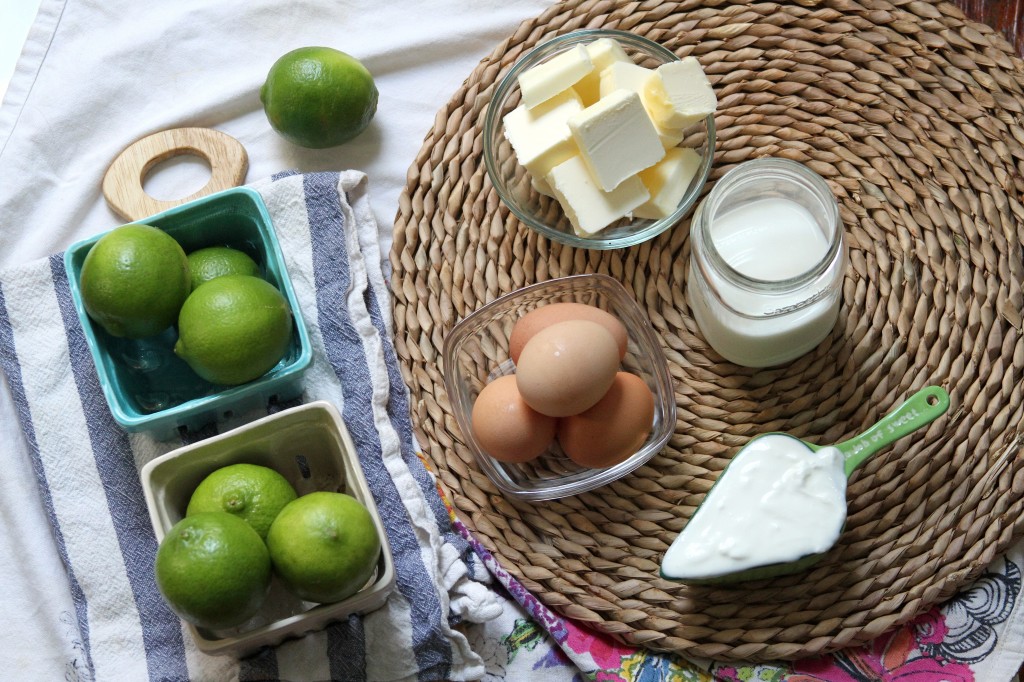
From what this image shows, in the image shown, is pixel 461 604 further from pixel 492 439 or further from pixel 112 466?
pixel 112 466

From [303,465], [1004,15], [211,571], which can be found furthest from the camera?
[1004,15]

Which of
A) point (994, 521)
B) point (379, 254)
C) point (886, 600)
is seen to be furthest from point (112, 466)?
point (994, 521)

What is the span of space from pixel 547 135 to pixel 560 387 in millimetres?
290

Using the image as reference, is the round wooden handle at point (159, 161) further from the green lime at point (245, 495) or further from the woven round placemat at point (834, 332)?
the green lime at point (245, 495)

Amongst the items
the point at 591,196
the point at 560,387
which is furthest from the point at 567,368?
the point at 591,196

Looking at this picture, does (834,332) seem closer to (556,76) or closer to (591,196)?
(591,196)

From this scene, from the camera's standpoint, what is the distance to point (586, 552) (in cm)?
112

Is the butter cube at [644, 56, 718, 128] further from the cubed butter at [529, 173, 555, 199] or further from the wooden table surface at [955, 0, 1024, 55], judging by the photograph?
the wooden table surface at [955, 0, 1024, 55]

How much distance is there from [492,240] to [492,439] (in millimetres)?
259

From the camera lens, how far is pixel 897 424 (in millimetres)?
1027

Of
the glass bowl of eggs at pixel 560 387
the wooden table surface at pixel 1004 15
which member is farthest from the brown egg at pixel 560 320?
the wooden table surface at pixel 1004 15

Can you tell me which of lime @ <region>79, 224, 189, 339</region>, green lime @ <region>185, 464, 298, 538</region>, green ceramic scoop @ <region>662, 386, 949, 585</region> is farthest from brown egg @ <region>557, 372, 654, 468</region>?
lime @ <region>79, 224, 189, 339</region>

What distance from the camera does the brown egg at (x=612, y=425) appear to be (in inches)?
40.8

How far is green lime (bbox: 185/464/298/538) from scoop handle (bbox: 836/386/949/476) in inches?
23.7
